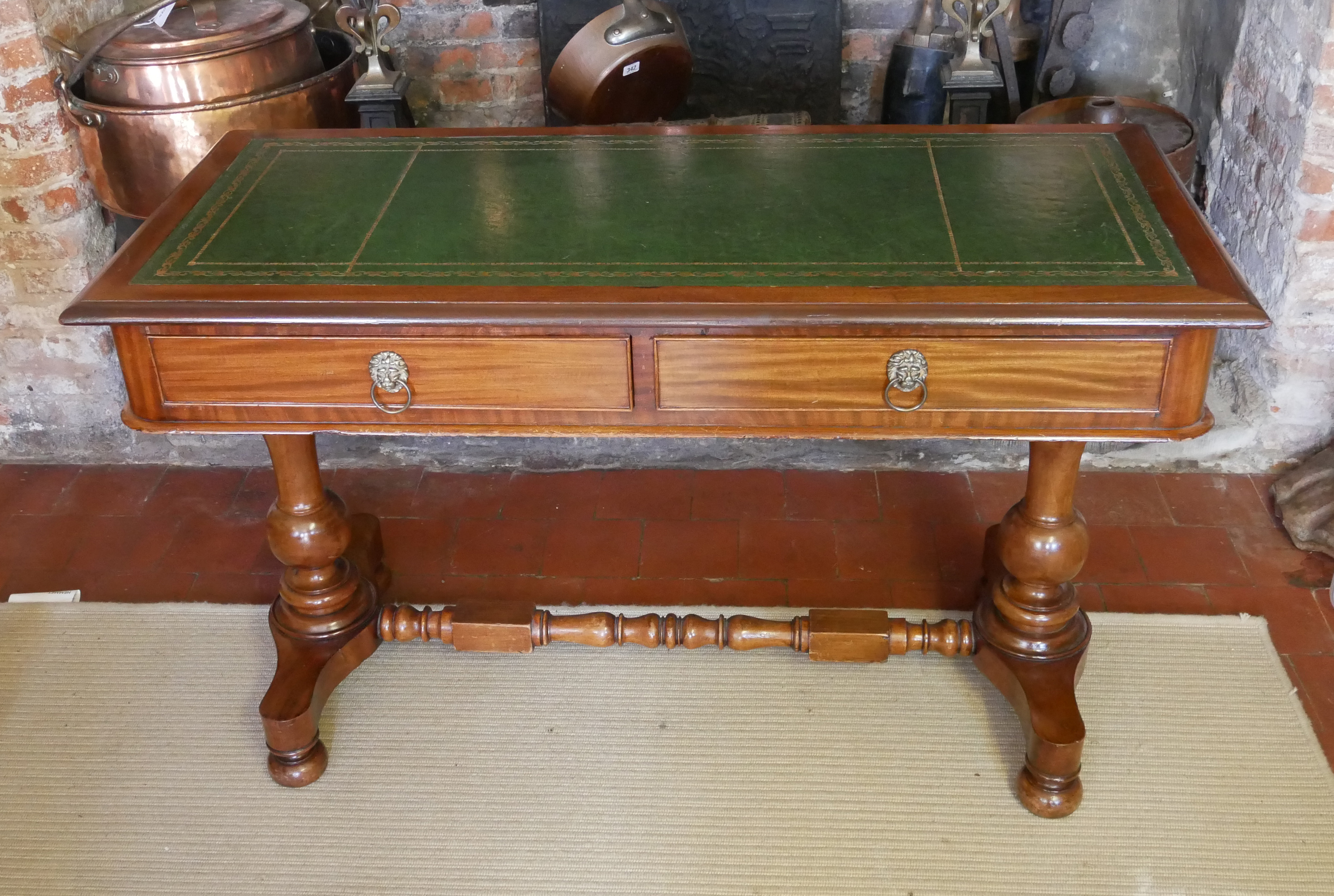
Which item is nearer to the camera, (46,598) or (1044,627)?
(1044,627)

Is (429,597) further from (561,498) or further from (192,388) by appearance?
(192,388)

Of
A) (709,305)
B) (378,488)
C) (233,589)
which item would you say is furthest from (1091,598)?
(233,589)

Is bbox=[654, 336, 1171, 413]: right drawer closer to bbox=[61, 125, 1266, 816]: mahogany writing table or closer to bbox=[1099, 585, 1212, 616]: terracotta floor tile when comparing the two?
bbox=[61, 125, 1266, 816]: mahogany writing table

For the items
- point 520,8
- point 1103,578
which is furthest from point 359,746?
point 520,8

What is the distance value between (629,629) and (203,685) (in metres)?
0.95

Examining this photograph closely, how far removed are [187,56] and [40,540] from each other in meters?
1.29

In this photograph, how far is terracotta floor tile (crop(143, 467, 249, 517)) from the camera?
3.28 m

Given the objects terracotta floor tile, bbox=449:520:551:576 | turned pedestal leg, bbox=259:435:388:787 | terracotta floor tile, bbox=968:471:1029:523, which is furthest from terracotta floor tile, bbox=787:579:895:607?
turned pedestal leg, bbox=259:435:388:787

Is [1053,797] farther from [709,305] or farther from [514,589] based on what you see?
[514,589]

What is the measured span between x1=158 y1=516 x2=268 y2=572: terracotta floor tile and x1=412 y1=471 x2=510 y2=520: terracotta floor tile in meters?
0.41

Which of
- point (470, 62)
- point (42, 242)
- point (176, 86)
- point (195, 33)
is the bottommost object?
point (42, 242)

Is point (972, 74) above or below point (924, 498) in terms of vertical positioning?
above

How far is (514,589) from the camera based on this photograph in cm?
297

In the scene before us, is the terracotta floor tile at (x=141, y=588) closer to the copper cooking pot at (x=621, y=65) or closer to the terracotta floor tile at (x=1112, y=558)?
the copper cooking pot at (x=621, y=65)
